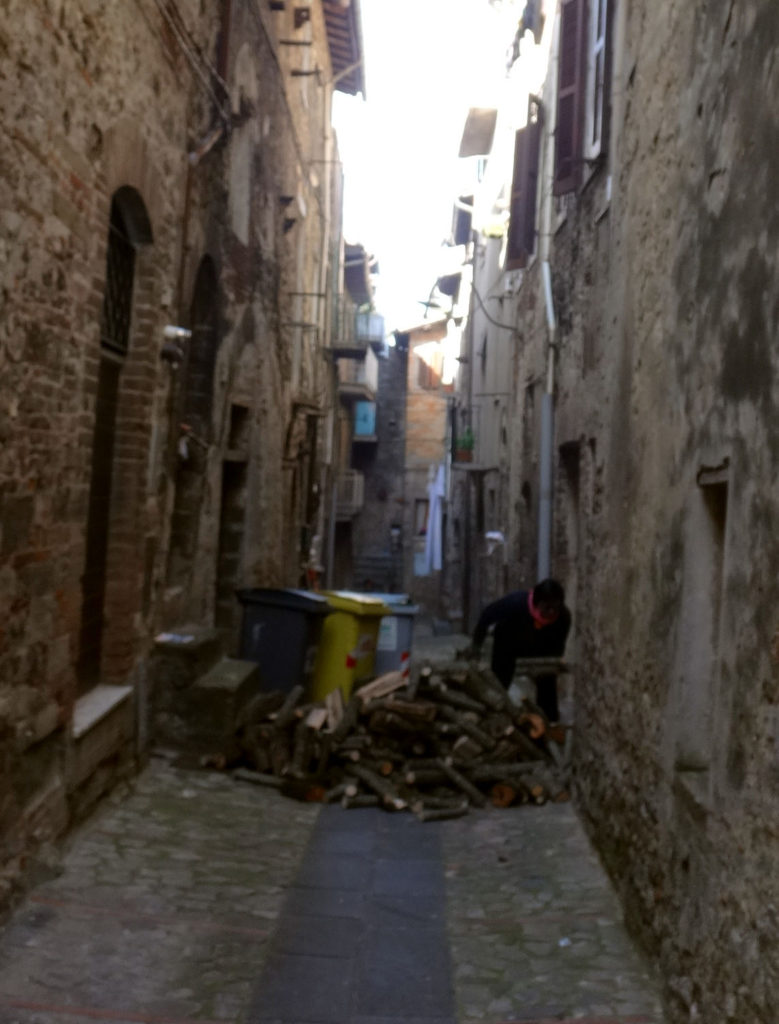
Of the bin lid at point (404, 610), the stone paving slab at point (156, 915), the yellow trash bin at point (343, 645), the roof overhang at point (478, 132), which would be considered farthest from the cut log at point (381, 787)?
the roof overhang at point (478, 132)

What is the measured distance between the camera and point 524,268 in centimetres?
1260

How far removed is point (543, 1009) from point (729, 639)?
1641mm

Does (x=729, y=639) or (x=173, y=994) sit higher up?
(x=729, y=639)

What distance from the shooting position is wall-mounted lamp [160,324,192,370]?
7.09 m

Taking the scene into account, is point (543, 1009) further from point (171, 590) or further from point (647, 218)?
point (171, 590)

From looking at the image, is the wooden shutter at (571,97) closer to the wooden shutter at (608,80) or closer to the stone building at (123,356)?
the wooden shutter at (608,80)

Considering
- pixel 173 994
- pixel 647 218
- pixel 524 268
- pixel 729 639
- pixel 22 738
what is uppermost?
pixel 524 268

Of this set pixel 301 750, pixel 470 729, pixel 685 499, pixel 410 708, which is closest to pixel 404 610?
pixel 410 708

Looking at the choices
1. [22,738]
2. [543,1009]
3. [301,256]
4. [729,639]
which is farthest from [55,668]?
[301,256]

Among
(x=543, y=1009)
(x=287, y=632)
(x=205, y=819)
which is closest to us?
(x=543, y=1009)

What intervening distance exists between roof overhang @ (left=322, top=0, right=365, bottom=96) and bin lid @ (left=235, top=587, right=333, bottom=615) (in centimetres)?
976

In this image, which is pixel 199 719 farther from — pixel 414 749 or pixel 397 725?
pixel 414 749

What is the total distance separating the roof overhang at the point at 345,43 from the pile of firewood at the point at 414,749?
11.1 metres

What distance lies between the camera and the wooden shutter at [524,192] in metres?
11.7
